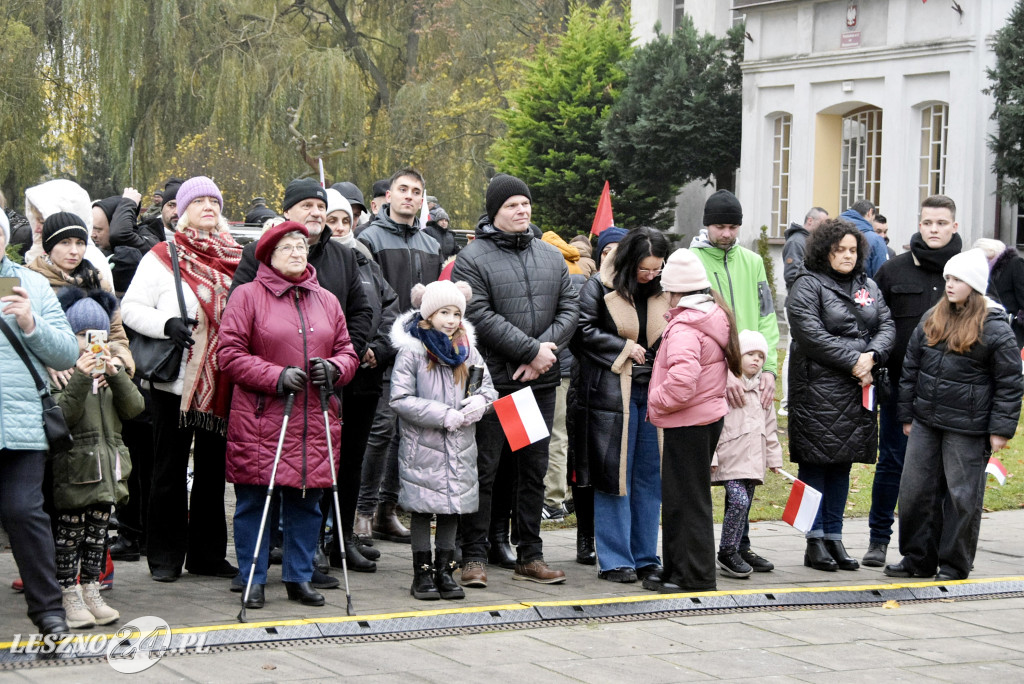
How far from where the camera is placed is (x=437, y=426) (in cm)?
745

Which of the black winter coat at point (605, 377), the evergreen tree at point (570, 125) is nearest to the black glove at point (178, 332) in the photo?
the black winter coat at point (605, 377)

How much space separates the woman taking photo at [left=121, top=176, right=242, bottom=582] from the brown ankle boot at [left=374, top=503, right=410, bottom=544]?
5.38ft

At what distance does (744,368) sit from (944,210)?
1880mm

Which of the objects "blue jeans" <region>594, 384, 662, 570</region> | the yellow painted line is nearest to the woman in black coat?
the yellow painted line

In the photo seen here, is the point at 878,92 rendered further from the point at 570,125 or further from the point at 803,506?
the point at 803,506

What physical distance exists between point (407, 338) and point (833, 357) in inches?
104

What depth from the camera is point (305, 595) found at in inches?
286

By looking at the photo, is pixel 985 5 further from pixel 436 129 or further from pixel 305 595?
pixel 305 595

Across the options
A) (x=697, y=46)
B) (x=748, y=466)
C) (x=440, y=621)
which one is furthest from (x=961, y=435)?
(x=697, y=46)

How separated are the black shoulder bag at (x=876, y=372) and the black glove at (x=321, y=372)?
10.9ft

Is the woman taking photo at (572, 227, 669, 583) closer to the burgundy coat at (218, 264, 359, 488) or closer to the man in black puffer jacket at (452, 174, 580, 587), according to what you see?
the man in black puffer jacket at (452, 174, 580, 587)

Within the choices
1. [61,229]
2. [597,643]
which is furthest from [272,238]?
[597,643]

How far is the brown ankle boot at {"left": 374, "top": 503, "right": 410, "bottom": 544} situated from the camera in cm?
948

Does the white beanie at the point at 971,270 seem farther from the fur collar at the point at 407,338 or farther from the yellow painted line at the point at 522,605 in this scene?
the fur collar at the point at 407,338
